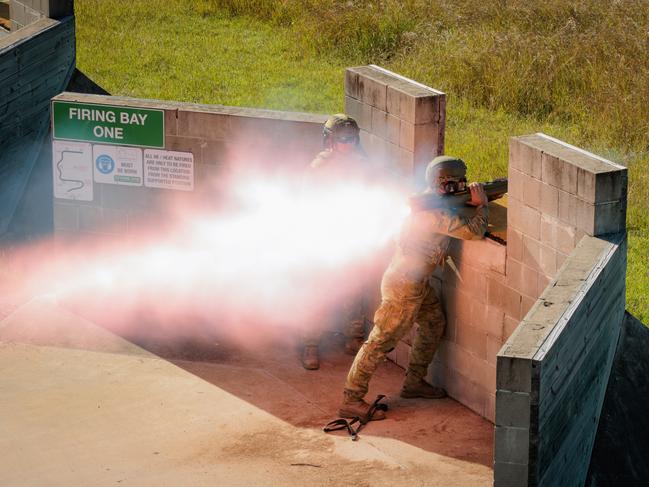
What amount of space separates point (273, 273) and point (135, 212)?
1413 mm

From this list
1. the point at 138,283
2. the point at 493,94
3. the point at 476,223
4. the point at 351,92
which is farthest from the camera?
the point at 493,94

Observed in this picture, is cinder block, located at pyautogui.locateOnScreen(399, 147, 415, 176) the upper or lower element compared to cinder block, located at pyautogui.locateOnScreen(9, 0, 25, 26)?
lower

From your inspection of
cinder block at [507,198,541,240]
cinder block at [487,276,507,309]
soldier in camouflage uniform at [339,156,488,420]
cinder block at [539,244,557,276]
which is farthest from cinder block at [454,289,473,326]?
cinder block at [539,244,557,276]

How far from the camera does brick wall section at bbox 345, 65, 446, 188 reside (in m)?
11.5

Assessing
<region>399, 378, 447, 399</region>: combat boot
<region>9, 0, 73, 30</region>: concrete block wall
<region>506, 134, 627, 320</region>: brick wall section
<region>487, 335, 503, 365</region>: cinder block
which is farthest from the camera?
<region>9, 0, 73, 30</region>: concrete block wall

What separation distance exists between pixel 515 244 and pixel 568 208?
2.46ft

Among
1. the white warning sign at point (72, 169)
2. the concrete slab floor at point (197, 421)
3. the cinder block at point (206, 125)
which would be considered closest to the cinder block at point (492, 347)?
the concrete slab floor at point (197, 421)

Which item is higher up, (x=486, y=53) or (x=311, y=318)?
(x=486, y=53)

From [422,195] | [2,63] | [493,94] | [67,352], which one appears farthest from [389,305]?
[493,94]

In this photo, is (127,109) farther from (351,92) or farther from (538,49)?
(538,49)

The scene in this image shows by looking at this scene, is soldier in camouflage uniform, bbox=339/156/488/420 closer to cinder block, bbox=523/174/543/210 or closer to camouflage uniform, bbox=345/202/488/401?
camouflage uniform, bbox=345/202/488/401

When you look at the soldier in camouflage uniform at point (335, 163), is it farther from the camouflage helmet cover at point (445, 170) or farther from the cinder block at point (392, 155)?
the camouflage helmet cover at point (445, 170)

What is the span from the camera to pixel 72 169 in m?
13.2

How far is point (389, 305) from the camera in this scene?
10984mm
